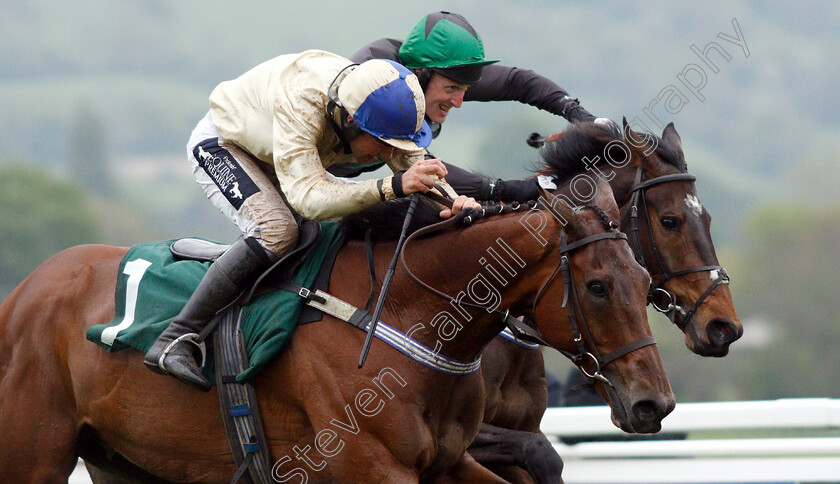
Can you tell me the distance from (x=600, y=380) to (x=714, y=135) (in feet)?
115

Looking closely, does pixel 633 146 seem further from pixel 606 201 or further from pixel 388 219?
pixel 388 219

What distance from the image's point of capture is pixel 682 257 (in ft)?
15.8

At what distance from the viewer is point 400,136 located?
3.91 m

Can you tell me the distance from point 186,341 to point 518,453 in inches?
64.1

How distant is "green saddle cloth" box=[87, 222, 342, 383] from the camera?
3984 millimetres

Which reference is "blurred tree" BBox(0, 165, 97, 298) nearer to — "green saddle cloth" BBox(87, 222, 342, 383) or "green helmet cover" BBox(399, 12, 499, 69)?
"green saddle cloth" BBox(87, 222, 342, 383)

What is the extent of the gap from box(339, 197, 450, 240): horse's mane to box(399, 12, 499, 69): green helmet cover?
32.8 inches

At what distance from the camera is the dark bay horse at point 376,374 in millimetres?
3617

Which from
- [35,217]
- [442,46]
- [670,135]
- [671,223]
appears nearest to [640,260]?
[671,223]

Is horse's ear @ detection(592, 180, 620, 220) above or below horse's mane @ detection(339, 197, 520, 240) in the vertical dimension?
above

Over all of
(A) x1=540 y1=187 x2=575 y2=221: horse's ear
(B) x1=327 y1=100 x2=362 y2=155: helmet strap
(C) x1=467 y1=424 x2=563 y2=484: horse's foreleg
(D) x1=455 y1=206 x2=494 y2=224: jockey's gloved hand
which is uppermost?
(B) x1=327 y1=100 x2=362 y2=155: helmet strap

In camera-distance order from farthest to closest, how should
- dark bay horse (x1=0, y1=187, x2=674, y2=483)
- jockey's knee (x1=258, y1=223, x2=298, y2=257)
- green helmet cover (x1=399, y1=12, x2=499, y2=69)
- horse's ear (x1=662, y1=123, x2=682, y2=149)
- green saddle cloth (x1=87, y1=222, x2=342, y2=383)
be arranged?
→ 1. horse's ear (x1=662, y1=123, x2=682, y2=149)
2. green helmet cover (x1=399, y1=12, x2=499, y2=69)
3. jockey's knee (x1=258, y1=223, x2=298, y2=257)
4. green saddle cloth (x1=87, y1=222, x2=342, y2=383)
5. dark bay horse (x1=0, y1=187, x2=674, y2=483)

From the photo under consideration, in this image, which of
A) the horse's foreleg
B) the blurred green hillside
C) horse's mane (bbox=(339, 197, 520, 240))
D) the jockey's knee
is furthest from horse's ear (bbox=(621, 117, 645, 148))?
the blurred green hillside

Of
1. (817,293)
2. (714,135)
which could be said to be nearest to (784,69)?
(714,135)
